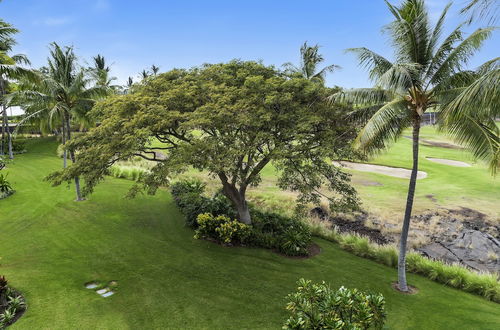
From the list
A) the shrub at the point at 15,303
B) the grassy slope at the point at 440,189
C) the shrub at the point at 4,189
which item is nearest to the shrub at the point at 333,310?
the shrub at the point at 15,303

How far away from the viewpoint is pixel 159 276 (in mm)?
10922

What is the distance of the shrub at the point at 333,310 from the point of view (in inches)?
244

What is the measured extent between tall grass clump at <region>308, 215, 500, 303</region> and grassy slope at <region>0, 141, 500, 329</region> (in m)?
0.53

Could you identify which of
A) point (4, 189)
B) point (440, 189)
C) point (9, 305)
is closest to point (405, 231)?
point (9, 305)

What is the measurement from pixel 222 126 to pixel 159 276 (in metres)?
6.19

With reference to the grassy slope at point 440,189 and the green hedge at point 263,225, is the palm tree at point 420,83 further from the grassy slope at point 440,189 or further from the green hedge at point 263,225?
the grassy slope at point 440,189

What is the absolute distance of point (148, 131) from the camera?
33.9ft

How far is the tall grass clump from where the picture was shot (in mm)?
11281

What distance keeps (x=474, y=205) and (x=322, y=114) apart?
602 inches

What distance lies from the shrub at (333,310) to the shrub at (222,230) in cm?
711

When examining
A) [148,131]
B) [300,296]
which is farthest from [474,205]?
[148,131]

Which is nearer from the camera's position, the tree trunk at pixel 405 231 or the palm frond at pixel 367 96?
the palm frond at pixel 367 96

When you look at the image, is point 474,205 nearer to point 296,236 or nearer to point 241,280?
point 296,236

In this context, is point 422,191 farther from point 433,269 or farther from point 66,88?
point 66,88
